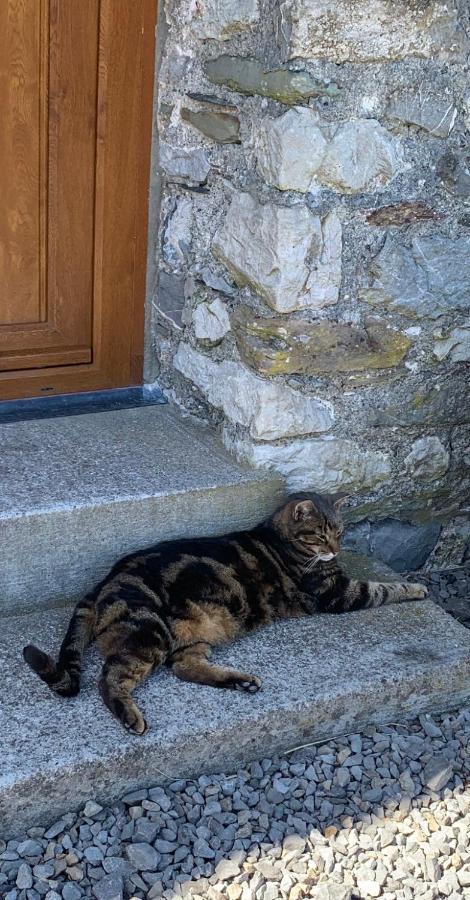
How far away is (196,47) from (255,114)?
0.47 meters

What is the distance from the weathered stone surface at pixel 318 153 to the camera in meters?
3.40

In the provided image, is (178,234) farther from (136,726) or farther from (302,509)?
(136,726)

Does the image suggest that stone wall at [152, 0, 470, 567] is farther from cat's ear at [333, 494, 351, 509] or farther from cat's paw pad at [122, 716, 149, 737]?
cat's paw pad at [122, 716, 149, 737]

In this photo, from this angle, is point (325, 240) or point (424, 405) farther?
point (424, 405)

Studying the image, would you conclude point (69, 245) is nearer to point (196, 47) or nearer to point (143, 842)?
point (196, 47)

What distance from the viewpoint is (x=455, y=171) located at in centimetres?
377

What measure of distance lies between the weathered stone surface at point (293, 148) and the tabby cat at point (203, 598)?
3.72 feet

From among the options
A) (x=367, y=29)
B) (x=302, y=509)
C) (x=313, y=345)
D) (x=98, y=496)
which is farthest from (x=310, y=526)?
(x=367, y=29)

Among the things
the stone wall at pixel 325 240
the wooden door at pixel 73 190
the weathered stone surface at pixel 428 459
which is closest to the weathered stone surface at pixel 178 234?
the stone wall at pixel 325 240

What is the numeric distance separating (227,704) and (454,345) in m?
1.72

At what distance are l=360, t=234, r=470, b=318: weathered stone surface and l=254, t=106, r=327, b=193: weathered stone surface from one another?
445 millimetres

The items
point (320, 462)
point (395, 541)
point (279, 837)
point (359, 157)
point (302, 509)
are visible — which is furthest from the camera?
point (395, 541)

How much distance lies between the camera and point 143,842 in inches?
111

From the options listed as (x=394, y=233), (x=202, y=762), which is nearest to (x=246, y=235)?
(x=394, y=233)
